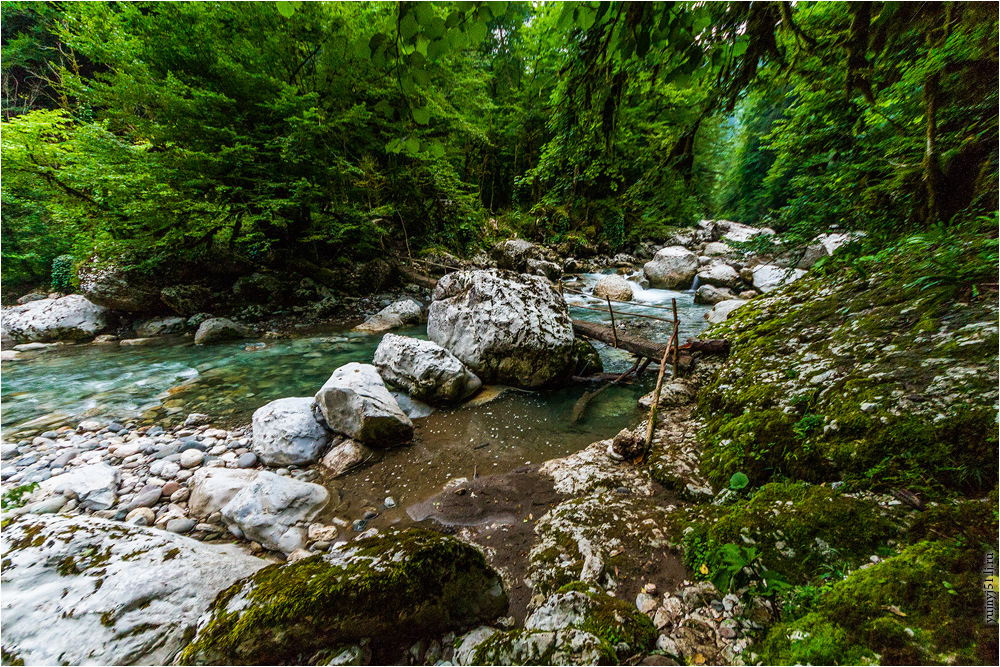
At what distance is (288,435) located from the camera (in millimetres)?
3539

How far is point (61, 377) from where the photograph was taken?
576 cm

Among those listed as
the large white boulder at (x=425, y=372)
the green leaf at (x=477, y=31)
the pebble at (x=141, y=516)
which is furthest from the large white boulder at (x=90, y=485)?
the green leaf at (x=477, y=31)

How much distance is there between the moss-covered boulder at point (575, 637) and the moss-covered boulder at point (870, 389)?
1.30 meters

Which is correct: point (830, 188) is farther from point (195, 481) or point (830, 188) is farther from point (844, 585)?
point (195, 481)

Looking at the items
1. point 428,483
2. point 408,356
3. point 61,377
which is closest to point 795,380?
point 428,483

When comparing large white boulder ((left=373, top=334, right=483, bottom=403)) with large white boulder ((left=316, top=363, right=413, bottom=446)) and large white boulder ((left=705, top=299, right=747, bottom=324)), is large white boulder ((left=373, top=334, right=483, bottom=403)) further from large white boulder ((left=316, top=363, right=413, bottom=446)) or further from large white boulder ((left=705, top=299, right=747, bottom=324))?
large white boulder ((left=705, top=299, right=747, bottom=324))

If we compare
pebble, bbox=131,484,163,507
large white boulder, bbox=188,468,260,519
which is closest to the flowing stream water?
Result: large white boulder, bbox=188,468,260,519

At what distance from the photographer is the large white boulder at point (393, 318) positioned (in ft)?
27.9

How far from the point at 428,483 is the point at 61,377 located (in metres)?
7.33

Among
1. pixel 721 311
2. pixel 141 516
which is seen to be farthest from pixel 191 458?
pixel 721 311

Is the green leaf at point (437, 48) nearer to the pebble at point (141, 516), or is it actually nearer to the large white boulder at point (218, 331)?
the pebble at point (141, 516)

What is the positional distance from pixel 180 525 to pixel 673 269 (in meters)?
13.4

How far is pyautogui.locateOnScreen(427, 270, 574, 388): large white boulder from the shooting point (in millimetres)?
5020

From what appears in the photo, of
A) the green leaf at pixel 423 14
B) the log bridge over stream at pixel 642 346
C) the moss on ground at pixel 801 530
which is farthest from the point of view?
the log bridge over stream at pixel 642 346
